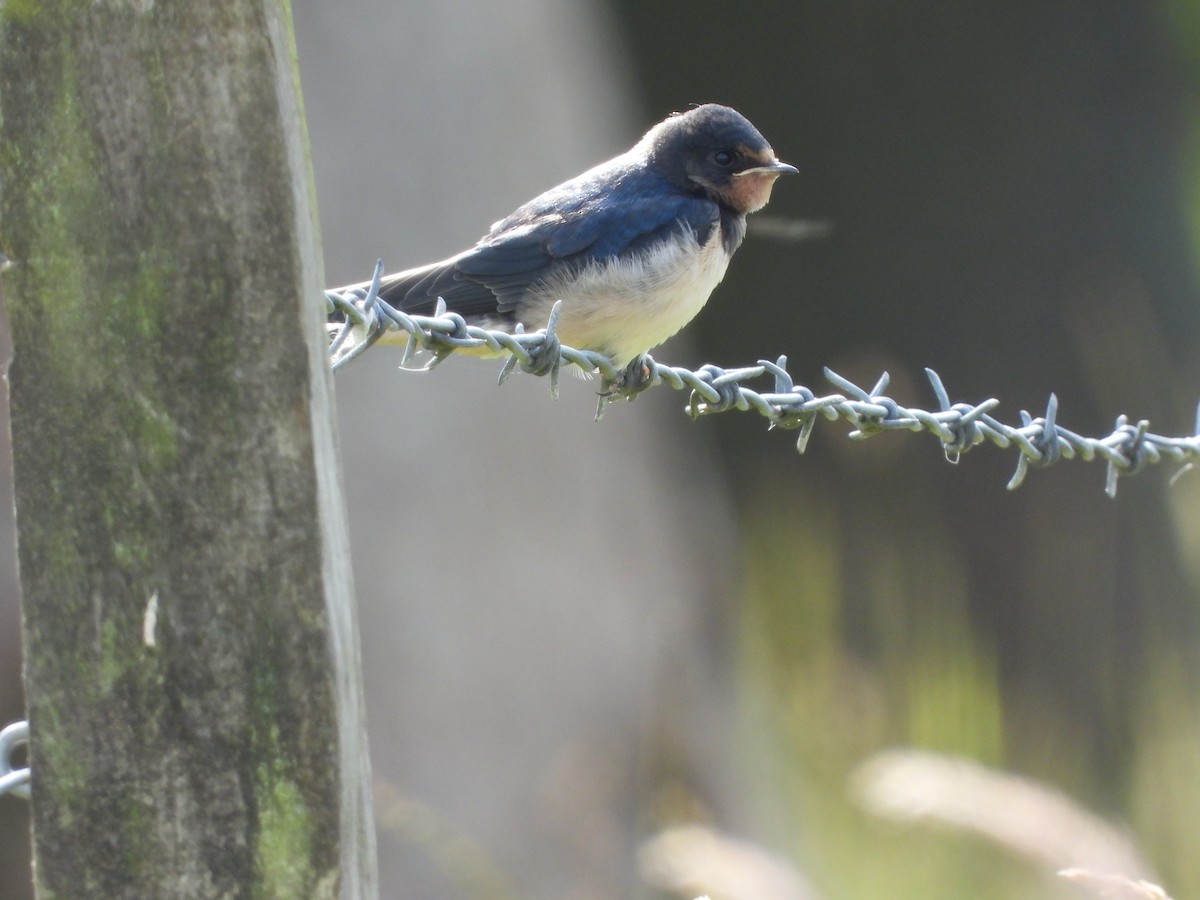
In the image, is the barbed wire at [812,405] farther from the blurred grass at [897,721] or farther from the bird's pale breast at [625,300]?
the blurred grass at [897,721]

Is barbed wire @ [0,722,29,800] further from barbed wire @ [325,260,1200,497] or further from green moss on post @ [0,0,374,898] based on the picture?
barbed wire @ [325,260,1200,497]

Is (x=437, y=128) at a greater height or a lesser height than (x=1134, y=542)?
greater

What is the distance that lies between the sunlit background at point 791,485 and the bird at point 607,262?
152 centimetres

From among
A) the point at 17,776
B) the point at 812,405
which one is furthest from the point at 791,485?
the point at 17,776

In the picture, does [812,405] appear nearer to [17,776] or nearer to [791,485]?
[17,776]

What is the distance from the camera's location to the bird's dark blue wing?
3201 mm

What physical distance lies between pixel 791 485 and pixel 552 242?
13.9 ft

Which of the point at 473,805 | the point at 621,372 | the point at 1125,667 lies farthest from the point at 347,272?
the point at 1125,667

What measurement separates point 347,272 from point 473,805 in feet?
7.66

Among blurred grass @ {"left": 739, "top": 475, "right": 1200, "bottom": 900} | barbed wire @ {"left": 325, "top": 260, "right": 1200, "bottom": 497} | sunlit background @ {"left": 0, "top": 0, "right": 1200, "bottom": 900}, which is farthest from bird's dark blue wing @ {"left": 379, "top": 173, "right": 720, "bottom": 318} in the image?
blurred grass @ {"left": 739, "top": 475, "right": 1200, "bottom": 900}

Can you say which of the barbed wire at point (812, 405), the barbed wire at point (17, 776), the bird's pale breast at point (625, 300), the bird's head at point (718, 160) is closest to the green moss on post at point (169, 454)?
the barbed wire at point (17, 776)

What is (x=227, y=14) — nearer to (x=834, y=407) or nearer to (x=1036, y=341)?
(x=834, y=407)

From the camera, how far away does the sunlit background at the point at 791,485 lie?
477cm

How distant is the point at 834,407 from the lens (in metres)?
2.43
